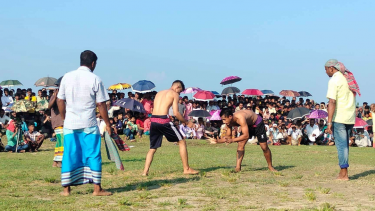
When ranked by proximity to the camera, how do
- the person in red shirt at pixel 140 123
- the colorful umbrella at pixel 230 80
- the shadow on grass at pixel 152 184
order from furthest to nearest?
the colorful umbrella at pixel 230 80
the person in red shirt at pixel 140 123
the shadow on grass at pixel 152 184

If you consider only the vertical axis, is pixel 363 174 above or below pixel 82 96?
below

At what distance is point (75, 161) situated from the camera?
7.52 metres

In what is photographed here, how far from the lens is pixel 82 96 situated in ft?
24.4

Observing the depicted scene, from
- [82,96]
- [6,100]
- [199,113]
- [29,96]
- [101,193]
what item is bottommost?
[101,193]

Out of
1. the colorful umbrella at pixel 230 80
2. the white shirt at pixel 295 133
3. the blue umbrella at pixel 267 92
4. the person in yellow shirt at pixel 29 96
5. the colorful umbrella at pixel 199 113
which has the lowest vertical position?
the white shirt at pixel 295 133

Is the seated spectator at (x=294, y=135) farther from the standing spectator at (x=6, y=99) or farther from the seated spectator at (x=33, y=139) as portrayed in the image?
the standing spectator at (x=6, y=99)

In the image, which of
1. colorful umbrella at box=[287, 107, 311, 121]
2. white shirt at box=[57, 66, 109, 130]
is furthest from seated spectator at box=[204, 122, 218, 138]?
white shirt at box=[57, 66, 109, 130]

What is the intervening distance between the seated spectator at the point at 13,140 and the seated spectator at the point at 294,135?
11.9 meters

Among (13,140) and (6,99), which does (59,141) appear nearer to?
(13,140)

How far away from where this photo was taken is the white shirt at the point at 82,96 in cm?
744

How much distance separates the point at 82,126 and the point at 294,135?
17.6 meters

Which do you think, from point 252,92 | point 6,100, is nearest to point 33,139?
point 6,100

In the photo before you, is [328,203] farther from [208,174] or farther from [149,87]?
[149,87]

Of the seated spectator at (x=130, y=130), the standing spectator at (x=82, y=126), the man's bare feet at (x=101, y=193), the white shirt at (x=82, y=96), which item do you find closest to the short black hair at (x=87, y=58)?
the standing spectator at (x=82, y=126)
